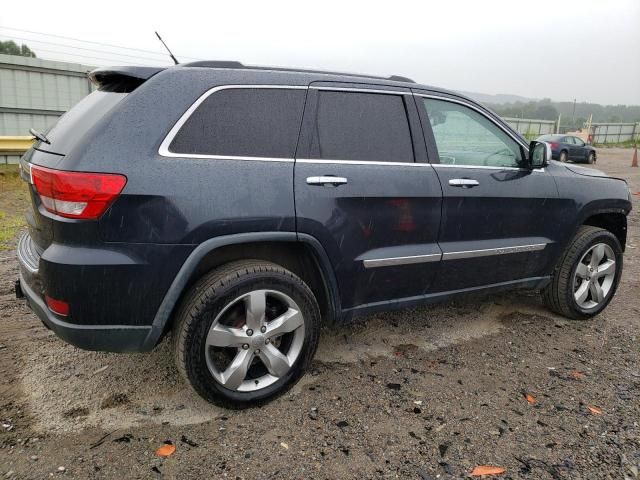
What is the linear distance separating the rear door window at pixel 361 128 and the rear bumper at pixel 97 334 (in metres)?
1.33

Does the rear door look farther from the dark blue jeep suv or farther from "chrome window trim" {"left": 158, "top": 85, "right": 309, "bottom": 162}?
"chrome window trim" {"left": 158, "top": 85, "right": 309, "bottom": 162}

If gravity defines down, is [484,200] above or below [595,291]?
above

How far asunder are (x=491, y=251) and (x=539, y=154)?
0.81 meters

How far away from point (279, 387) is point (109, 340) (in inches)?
37.2

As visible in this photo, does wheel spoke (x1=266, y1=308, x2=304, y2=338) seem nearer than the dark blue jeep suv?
No

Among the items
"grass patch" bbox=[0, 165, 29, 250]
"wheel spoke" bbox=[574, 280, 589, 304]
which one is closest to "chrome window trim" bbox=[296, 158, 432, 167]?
"wheel spoke" bbox=[574, 280, 589, 304]

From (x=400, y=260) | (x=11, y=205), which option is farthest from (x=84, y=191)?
(x=11, y=205)

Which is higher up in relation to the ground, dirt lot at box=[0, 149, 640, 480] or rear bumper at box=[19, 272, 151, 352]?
rear bumper at box=[19, 272, 151, 352]

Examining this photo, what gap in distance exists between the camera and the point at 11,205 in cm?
763

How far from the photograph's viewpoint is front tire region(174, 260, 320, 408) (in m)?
2.46

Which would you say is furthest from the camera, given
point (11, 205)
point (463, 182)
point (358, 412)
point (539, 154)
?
point (11, 205)

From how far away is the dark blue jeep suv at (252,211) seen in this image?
7.48 ft

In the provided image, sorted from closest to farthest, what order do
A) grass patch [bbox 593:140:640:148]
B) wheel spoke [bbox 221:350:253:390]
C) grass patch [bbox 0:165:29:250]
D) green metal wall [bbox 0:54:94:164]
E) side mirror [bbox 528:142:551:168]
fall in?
Answer: wheel spoke [bbox 221:350:253:390]
side mirror [bbox 528:142:551:168]
grass patch [bbox 0:165:29:250]
green metal wall [bbox 0:54:94:164]
grass patch [bbox 593:140:640:148]

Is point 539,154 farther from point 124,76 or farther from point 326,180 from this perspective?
point 124,76
